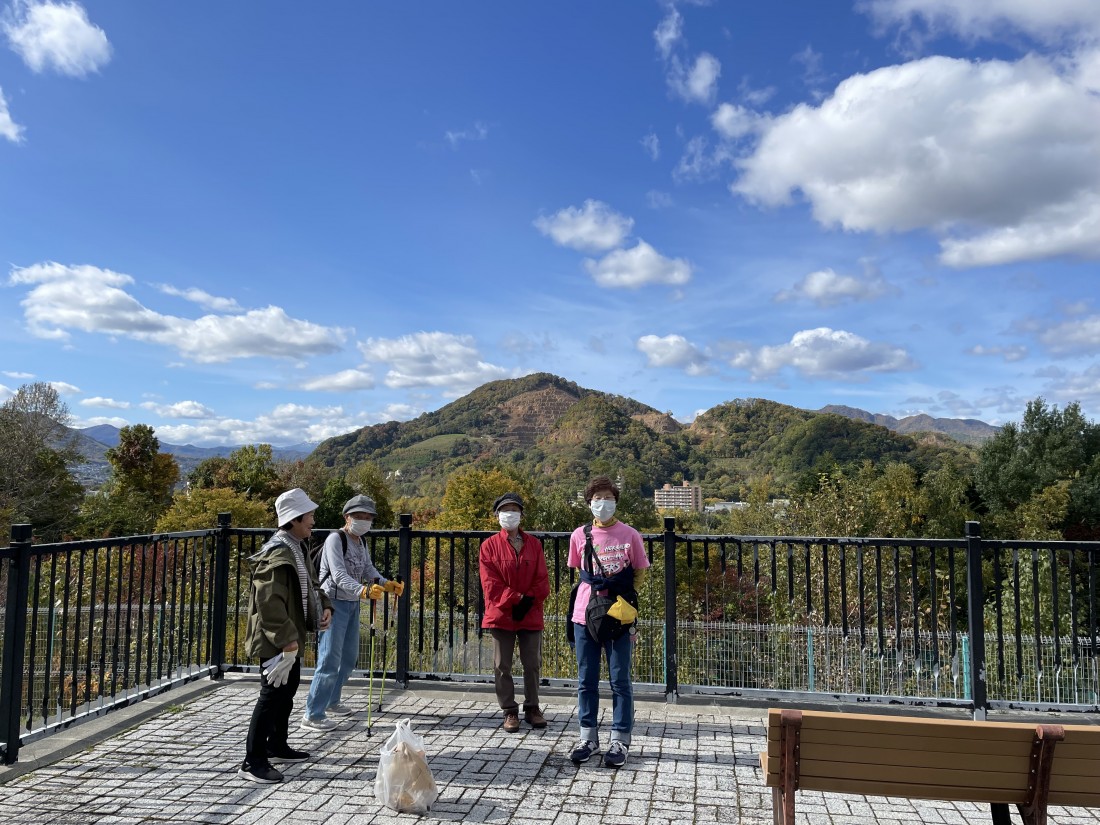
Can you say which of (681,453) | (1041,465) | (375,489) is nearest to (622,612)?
(1041,465)

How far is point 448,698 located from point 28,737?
3.08m

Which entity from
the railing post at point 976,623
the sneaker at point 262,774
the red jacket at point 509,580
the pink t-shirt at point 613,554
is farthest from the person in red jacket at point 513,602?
the railing post at point 976,623

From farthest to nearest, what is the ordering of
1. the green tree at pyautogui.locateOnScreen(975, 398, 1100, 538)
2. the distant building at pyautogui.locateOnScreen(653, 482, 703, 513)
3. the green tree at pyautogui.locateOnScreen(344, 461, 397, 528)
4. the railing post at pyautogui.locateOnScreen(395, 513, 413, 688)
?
the distant building at pyautogui.locateOnScreen(653, 482, 703, 513)
the green tree at pyautogui.locateOnScreen(344, 461, 397, 528)
the green tree at pyautogui.locateOnScreen(975, 398, 1100, 538)
the railing post at pyautogui.locateOnScreen(395, 513, 413, 688)

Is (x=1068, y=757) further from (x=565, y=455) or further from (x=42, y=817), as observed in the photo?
(x=565, y=455)

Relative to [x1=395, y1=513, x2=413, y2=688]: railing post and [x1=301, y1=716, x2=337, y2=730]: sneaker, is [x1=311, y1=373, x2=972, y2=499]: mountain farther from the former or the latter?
[x1=301, y1=716, x2=337, y2=730]: sneaker

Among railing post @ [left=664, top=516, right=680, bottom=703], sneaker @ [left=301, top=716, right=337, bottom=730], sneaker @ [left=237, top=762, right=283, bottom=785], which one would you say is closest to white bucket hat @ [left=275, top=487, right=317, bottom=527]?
sneaker @ [left=237, top=762, right=283, bottom=785]

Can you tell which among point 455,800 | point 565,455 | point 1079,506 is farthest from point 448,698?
point 565,455

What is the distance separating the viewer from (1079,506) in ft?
173

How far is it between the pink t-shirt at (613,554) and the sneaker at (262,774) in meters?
2.14

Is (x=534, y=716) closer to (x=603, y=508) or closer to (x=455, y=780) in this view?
(x=455, y=780)

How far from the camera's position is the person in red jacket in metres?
5.66

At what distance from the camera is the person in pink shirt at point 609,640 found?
507 cm

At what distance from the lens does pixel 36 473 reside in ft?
154

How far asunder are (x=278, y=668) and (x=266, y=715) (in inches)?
13.8
